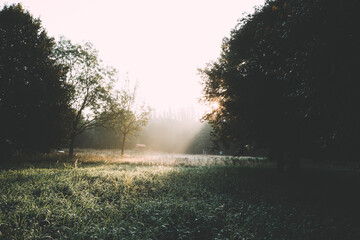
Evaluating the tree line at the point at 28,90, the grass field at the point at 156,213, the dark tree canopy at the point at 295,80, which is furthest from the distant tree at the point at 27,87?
the dark tree canopy at the point at 295,80

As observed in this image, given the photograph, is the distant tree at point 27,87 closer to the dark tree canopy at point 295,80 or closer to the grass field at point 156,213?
the grass field at point 156,213

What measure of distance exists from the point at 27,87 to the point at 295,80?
19.7 meters

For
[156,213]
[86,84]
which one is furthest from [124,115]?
[156,213]

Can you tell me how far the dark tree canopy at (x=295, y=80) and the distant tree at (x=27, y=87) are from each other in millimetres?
14441

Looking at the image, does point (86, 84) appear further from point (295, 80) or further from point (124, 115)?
point (295, 80)

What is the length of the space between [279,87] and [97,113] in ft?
77.2

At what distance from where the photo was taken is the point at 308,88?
6.54m

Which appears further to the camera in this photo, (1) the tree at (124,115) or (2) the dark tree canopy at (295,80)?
(1) the tree at (124,115)

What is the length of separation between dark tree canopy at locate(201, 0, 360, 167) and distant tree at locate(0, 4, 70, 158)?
14.4 m

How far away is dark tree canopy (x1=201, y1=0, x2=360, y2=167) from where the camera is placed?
5535 millimetres

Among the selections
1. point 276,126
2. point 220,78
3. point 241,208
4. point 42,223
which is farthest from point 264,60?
point 42,223

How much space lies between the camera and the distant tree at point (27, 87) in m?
14.5

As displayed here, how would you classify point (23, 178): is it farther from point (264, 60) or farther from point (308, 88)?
point (264, 60)

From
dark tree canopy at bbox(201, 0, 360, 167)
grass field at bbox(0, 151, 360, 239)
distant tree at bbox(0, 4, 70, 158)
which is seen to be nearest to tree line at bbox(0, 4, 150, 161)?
distant tree at bbox(0, 4, 70, 158)
